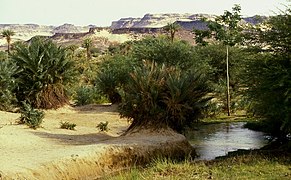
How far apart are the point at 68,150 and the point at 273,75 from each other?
657cm

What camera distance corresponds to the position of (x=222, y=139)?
67.8ft

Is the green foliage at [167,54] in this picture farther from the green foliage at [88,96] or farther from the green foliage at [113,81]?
the green foliage at [88,96]

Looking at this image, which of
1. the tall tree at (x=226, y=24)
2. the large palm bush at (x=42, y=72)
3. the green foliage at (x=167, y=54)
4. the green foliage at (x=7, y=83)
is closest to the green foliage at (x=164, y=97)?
the green foliage at (x=7, y=83)

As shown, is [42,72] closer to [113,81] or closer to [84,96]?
[84,96]

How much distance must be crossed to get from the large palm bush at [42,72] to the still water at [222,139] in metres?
8.73

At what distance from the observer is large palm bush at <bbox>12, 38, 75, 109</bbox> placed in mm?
25734

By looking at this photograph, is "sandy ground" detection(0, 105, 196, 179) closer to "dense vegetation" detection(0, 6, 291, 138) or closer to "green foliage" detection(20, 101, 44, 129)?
"green foliage" detection(20, 101, 44, 129)

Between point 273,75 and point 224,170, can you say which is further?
point 273,75

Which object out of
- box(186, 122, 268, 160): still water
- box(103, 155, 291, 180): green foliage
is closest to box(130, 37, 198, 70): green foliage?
box(186, 122, 268, 160): still water

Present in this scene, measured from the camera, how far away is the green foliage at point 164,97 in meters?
17.4

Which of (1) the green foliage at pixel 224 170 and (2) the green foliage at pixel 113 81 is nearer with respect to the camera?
(1) the green foliage at pixel 224 170

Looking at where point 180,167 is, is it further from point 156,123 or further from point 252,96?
point 156,123

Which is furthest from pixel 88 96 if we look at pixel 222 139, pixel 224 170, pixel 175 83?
pixel 224 170

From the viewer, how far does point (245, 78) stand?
14898 millimetres
